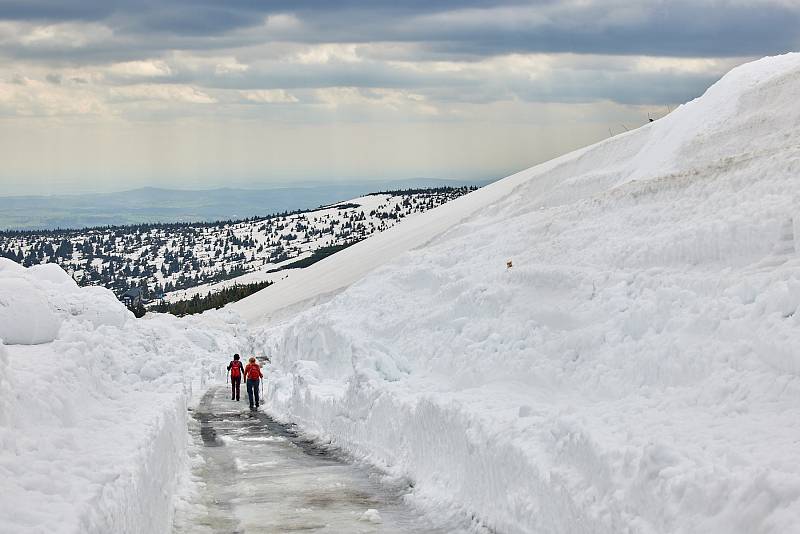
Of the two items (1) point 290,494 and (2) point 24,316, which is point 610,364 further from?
(2) point 24,316

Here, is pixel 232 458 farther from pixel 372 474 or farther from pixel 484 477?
pixel 484 477

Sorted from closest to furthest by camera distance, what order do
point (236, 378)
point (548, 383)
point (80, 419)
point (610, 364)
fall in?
point (80, 419) → point (610, 364) → point (548, 383) → point (236, 378)

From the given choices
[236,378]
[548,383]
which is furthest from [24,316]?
[236,378]

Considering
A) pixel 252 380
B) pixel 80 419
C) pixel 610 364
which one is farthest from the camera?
pixel 252 380

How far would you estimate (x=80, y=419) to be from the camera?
11.4 m

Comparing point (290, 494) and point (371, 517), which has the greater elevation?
point (371, 517)

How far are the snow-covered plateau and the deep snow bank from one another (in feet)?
0.13

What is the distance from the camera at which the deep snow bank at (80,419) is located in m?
7.77

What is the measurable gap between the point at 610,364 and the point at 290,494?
4.87 m

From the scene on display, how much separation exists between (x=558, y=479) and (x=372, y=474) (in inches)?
233

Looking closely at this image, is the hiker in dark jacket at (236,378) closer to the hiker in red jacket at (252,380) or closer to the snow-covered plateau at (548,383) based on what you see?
the hiker in red jacket at (252,380)

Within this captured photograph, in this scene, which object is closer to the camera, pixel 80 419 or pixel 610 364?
pixel 80 419

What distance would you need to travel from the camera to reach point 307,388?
25.0 meters

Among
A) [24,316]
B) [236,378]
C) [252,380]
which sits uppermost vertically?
[24,316]
